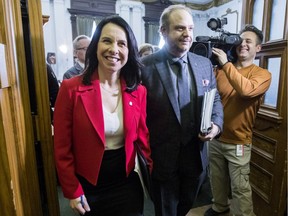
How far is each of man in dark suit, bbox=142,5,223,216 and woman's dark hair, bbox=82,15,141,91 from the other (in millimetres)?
132

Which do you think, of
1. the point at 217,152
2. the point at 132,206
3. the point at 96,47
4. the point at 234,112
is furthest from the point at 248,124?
the point at 96,47

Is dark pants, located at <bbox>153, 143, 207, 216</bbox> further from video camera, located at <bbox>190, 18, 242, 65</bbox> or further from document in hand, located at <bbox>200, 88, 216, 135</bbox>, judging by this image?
video camera, located at <bbox>190, 18, 242, 65</bbox>

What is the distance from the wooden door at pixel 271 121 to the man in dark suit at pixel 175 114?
0.57 metres

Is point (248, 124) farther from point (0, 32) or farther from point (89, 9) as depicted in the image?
point (89, 9)

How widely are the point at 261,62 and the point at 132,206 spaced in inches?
57.0

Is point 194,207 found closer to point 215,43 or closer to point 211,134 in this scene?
point 211,134

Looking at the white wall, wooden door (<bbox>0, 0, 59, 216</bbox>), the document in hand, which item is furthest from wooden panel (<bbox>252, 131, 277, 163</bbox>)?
the white wall

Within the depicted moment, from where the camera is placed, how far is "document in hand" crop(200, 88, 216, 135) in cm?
108

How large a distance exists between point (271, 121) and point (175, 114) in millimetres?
871

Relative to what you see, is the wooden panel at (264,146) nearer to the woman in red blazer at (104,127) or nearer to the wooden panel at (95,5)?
the woman in red blazer at (104,127)

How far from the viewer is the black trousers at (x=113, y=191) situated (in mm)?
1001

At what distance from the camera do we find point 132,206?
1.08 meters

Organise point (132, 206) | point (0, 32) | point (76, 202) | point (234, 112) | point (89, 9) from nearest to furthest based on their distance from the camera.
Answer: point (0, 32) < point (76, 202) < point (132, 206) < point (234, 112) < point (89, 9)

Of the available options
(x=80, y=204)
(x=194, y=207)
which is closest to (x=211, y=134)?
(x=80, y=204)
